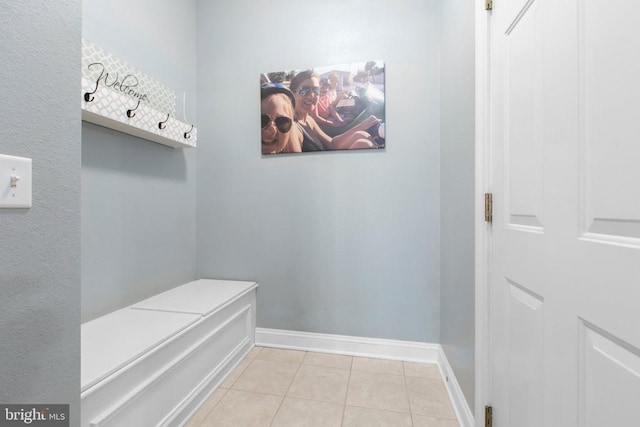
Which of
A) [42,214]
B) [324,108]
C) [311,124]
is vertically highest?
[324,108]

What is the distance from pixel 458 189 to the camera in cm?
145

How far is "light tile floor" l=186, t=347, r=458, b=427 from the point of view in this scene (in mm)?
1361

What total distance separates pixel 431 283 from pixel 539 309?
44.9 inches

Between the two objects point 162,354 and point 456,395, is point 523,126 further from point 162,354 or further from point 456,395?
point 162,354

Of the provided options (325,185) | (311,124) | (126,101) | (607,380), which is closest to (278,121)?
(311,124)

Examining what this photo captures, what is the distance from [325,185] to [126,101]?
1318 mm

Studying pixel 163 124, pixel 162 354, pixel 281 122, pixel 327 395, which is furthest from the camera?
pixel 281 122

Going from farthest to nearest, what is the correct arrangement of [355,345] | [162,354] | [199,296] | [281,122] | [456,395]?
[281,122] < [355,345] < [199,296] < [456,395] < [162,354]

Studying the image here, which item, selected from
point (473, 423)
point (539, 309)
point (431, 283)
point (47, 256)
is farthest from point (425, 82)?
point (47, 256)

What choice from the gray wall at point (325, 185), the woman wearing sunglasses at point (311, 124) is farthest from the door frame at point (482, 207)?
the woman wearing sunglasses at point (311, 124)

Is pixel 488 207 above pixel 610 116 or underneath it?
underneath

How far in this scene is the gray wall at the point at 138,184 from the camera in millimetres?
1435

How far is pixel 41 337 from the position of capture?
0.66 metres

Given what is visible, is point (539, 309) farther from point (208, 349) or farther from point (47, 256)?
point (208, 349)
